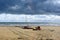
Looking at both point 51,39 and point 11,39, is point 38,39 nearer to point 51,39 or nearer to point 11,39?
point 51,39

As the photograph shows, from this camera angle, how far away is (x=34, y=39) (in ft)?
36.7

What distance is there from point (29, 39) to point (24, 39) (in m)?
0.32

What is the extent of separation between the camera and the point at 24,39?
11.0 meters

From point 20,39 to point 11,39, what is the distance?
572mm

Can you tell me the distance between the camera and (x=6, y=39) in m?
10.9

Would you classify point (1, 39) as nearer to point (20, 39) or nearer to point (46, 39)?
point (20, 39)

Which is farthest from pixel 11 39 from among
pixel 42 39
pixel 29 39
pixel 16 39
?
pixel 42 39

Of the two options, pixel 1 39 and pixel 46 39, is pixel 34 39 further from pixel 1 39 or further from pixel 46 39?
pixel 1 39

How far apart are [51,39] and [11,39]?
263cm

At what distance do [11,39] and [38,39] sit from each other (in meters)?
1.74

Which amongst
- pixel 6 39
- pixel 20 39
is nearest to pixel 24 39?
pixel 20 39

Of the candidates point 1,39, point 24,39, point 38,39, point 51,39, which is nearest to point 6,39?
point 1,39

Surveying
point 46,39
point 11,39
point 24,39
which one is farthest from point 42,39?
point 11,39

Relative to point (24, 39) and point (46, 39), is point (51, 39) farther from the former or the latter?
point (24, 39)
